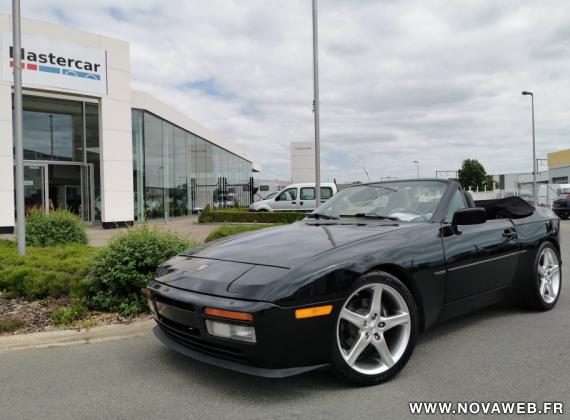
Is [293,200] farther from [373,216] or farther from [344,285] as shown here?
[344,285]

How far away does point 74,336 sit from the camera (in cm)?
438

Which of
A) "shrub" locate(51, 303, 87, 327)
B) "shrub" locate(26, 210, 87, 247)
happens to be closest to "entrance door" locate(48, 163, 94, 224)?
"shrub" locate(26, 210, 87, 247)

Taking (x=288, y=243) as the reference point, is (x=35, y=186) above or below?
above

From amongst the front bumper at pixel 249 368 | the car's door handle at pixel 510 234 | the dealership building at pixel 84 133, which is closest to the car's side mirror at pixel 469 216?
the car's door handle at pixel 510 234

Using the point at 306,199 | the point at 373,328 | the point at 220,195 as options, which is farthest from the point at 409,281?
the point at 220,195

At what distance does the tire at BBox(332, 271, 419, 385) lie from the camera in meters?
2.95

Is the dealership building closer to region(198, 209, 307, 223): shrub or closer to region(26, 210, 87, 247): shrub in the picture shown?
region(198, 209, 307, 223): shrub

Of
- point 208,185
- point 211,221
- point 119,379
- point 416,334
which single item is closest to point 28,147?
point 211,221

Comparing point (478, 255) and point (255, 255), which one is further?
point (478, 255)

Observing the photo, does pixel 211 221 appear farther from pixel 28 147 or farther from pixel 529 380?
pixel 529 380

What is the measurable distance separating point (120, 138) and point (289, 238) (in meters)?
14.9

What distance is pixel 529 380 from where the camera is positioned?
3.11 metres

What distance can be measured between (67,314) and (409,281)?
11.1ft

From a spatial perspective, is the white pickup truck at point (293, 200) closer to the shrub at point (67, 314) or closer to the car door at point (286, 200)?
the car door at point (286, 200)
